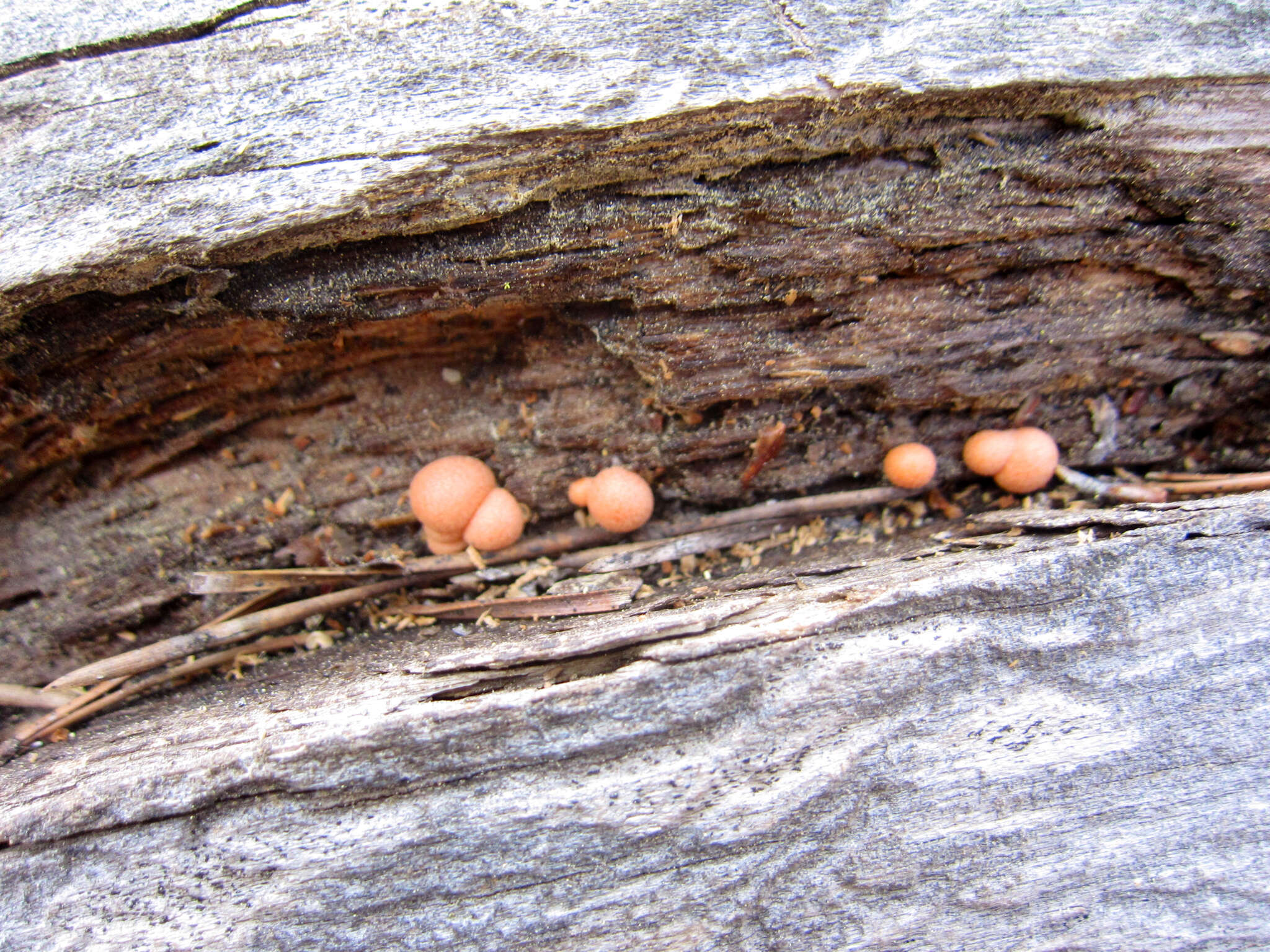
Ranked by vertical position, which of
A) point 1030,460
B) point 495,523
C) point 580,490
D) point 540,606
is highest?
point 580,490

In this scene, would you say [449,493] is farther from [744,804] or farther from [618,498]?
[744,804]

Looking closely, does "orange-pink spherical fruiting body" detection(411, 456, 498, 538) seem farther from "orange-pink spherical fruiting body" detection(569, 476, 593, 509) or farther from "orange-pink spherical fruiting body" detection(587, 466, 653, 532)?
"orange-pink spherical fruiting body" detection(587, 466, 653, 532)

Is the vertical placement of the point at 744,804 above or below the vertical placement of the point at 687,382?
below

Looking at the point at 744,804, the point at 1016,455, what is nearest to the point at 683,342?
the point at 1016,455

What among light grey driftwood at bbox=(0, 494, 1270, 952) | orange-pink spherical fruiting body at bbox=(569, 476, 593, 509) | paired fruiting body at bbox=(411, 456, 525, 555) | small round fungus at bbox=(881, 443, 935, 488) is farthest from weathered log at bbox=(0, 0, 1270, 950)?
orange-pink spherical fruiting body at bbox=(569, 476, 593, 509)

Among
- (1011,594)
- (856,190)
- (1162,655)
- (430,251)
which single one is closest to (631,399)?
(430,251)

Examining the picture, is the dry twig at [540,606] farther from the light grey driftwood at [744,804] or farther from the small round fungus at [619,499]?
the light grey driftwood at [744,804]
